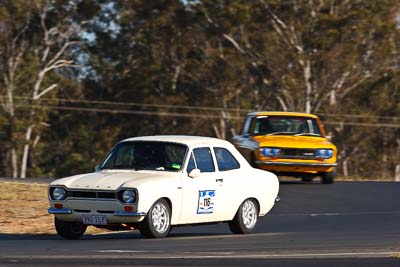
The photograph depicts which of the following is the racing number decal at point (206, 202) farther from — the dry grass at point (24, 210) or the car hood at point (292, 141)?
the car hood at point (292, 141)

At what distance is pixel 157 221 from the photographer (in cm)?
1396

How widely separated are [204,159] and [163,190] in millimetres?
1283

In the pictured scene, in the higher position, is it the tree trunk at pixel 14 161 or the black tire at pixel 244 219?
the black tire at pixel 244 219

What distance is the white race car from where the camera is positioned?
13.7 m

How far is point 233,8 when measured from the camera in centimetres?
5488

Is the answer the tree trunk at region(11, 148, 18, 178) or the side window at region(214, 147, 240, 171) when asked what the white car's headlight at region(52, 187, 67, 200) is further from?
the tree trunk at region(11, 148, 18, 178)

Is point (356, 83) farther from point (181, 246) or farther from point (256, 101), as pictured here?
point (181, 246)

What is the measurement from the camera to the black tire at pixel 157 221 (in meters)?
13.7

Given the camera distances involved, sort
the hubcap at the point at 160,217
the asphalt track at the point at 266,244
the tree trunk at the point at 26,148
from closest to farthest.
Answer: the asphalt track at the point at 266,244 < the hubcap at the point at 160,217 < the tree trunk at the point at 26,148

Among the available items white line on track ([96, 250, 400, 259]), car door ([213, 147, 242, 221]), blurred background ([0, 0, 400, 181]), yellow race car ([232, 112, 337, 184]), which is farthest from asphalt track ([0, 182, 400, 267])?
blurred background ([0, 0, 400, 181])

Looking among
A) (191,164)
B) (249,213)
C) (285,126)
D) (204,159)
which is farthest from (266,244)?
(285,126)

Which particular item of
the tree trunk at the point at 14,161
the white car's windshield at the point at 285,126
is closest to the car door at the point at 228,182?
the white car's windshield at the point at 285,126

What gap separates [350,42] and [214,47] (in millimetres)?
7581

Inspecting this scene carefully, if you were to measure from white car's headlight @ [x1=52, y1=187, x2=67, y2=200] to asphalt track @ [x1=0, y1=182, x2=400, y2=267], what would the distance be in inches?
22.1
